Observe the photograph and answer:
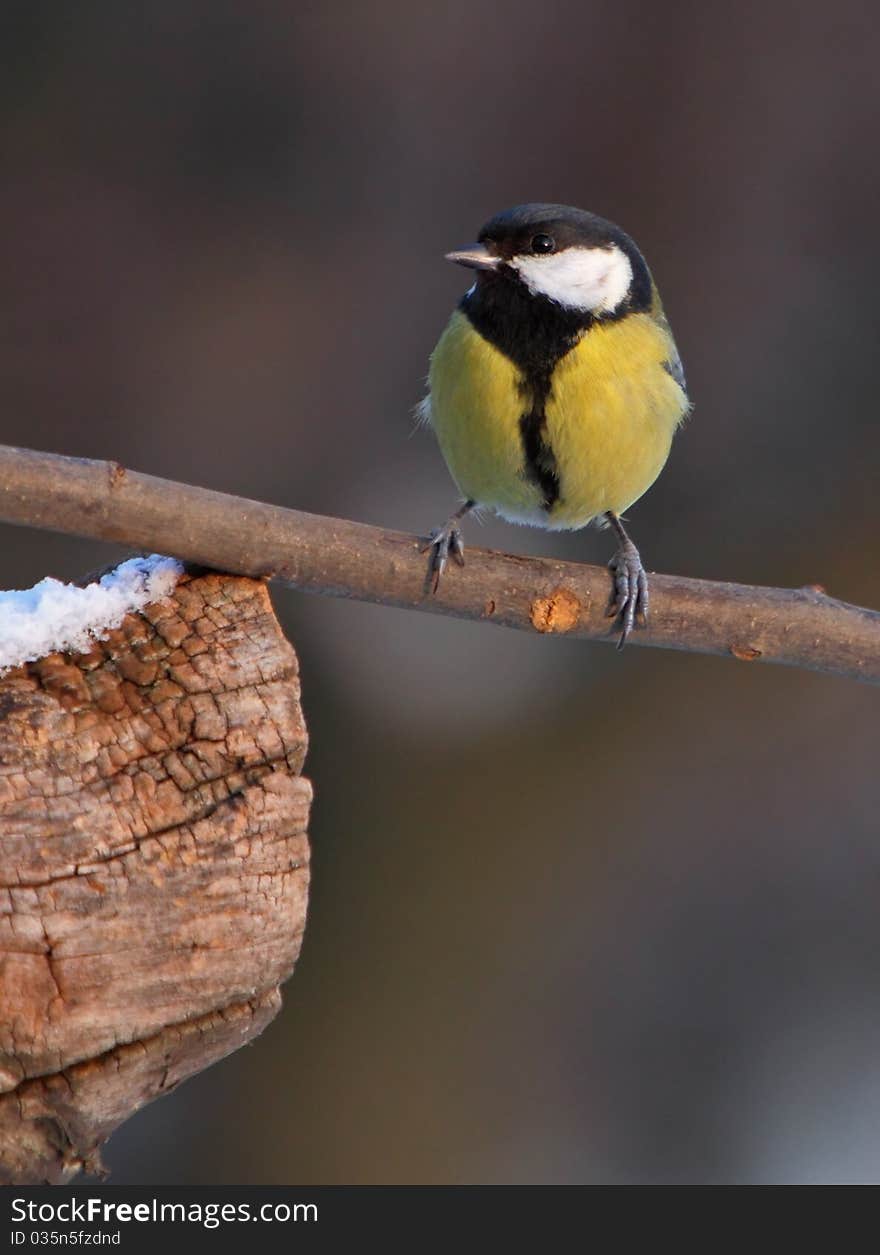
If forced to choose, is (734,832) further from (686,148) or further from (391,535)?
(391,535)

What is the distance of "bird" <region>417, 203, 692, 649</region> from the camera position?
2.18m

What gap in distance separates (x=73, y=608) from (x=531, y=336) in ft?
2.99

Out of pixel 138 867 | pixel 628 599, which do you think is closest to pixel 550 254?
pixel 628 599

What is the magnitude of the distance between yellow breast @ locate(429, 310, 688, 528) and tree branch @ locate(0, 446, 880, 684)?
0.35 m

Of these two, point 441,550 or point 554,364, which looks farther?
point 554,364

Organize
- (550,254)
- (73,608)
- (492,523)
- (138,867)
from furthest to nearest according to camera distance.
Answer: (492,523) → (550,254) → (73,608) → (138,867)

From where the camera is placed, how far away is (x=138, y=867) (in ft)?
4.93

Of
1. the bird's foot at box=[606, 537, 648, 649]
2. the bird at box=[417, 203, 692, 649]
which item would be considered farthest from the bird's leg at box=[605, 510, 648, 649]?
the bird at box=[417, 203, 692, 649]

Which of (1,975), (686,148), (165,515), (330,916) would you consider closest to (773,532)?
(686,148)

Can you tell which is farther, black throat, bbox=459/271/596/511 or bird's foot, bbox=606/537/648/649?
black throat, bbox=459/271/596/511

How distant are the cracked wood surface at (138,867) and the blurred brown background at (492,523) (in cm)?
195

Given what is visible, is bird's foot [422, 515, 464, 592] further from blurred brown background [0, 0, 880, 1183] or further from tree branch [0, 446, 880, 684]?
blurred brown background [0, 0, 880, 1183]

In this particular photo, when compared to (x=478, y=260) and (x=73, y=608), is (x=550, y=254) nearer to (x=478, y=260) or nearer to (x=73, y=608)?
(x=478, y=260)

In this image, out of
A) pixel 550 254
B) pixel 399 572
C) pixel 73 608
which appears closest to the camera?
pixel 73 608
